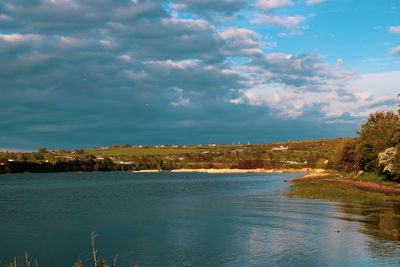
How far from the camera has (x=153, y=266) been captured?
2245cm

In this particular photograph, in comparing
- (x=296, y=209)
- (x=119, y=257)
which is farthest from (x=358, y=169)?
(x=119, y=257)

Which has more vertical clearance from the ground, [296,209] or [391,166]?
[391,166]

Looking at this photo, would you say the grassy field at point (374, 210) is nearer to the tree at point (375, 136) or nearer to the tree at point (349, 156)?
the tree at point (375, 136)

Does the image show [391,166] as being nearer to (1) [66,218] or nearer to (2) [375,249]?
(2) [375,249]

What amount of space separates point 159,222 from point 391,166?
4559cm

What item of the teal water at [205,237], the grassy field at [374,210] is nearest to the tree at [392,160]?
the grassy field at [374,210]

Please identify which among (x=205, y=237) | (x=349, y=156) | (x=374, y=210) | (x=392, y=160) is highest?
(x=349, y=156)

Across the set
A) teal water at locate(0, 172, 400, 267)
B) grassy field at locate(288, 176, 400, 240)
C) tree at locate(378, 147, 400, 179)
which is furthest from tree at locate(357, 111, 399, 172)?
teal water at locate(0, 172, 400, 267)

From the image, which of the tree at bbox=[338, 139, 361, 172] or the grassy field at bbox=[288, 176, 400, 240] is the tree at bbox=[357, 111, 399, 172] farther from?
the grassy field at bbox=[288, 176, 400, 240]

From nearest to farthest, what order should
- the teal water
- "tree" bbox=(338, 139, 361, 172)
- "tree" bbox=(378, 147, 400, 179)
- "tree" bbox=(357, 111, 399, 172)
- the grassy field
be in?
the teal water, the grassy field, "tree" bbox=(378, 147, 400, 179), "tree" bbox=(357, 111, 399, 172), "tree" bbox=(338, 139, 361, 172)

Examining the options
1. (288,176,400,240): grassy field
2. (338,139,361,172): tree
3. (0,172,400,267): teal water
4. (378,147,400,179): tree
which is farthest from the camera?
(338,139,361,172): tree

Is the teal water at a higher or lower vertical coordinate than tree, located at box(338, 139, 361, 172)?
lower

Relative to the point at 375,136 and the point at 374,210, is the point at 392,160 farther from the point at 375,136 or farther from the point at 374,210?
the point at 374,210

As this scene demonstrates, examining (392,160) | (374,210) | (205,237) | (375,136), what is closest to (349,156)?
(375,136)
